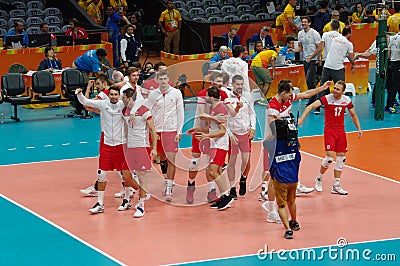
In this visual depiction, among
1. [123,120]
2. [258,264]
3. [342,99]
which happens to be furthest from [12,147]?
[258,264]

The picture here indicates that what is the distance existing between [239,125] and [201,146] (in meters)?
0.74

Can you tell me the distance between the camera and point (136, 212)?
14.9 meters

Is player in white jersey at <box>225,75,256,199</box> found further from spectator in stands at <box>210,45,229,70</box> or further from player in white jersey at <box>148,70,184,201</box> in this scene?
spectator in stands at <box>210,45,229,70</box>

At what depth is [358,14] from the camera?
33875 millimetres

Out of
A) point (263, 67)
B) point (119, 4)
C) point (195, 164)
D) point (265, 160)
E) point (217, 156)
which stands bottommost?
point (195, 164)

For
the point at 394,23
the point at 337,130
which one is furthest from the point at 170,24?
the point at 337,130

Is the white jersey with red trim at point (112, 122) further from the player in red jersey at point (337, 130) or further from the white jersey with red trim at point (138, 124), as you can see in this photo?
the player in red jersey at point (337, 130)

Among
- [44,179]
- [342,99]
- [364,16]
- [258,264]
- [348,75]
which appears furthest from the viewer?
[364,16]

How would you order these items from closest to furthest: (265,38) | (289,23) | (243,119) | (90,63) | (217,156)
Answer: (217,156), (243,119), (90,63), (265,38), (289,23)

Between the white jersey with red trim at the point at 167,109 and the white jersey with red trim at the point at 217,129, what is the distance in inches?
31.7

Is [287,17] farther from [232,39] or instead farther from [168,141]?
[168,141]

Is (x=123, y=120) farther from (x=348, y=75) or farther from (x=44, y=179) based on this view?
(x=348, y=75)

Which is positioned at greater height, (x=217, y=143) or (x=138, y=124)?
(x=138, y=124)

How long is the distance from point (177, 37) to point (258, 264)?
20.5 metres
